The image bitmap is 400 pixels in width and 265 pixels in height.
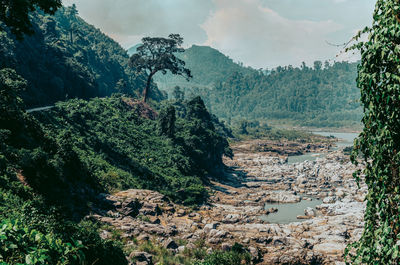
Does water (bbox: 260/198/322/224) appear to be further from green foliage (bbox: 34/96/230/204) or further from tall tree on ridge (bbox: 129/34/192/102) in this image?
tall tree on ridge (bbox: 129/34/192/102)

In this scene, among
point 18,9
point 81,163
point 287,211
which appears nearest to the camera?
point 18,9

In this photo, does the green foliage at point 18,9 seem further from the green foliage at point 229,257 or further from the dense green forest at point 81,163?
the green foliage at point 229,257

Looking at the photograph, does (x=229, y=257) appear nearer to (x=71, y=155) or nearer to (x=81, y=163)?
(x=71, y=155)

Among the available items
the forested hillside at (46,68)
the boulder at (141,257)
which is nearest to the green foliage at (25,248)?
the boulder at (141,257)

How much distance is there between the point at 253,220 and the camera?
29.5m

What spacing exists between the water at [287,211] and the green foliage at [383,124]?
2639 cm

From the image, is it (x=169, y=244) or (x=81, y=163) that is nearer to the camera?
(x=169, y=244)

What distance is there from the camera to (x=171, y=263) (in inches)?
595

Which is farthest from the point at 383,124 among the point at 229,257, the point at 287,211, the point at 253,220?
the point at 287,211

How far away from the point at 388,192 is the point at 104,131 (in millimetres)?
36995

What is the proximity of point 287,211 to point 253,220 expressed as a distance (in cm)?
821

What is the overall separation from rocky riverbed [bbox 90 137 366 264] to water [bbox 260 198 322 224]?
56 cm

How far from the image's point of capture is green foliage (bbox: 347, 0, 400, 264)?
569cm

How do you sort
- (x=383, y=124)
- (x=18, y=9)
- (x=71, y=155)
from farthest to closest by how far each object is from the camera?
1. (x=71, y=155)
2. (x=18, y=9)
3. (x=383, y=124)
